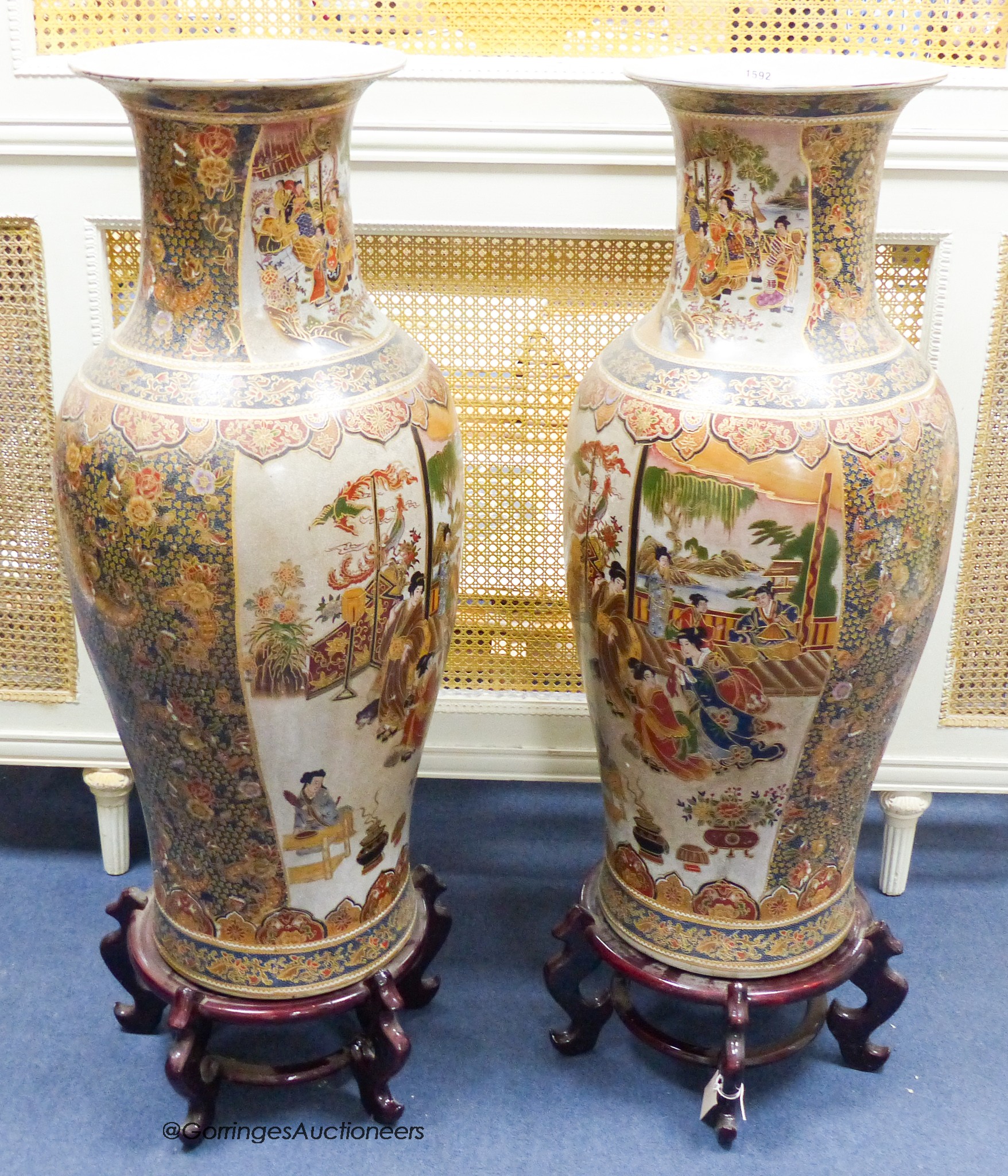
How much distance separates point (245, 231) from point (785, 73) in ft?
2.03

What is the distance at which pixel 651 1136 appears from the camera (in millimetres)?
1653

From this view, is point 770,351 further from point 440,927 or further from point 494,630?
point 440,927

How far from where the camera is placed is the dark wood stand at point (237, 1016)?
1.62m

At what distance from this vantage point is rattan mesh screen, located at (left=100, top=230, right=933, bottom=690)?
71.1 inches

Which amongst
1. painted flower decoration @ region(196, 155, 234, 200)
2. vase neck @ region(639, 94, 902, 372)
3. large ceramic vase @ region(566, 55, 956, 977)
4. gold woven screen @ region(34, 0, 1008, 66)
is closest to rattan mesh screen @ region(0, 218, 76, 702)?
gold woven screen @ region(34, 0, 1008, 66)

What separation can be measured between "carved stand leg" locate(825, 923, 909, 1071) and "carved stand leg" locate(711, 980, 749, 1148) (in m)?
0.16

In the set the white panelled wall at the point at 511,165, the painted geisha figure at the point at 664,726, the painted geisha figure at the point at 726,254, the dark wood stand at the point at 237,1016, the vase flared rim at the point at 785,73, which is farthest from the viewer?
the white panelled wall at the point at 511,165

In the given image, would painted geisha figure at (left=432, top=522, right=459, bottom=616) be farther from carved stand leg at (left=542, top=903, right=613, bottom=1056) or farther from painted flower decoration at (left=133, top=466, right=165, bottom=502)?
carved stand leg at (left=542, top=903, right=613, bottom=1056)

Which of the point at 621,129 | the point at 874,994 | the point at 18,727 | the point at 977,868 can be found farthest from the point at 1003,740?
the point at 18,727

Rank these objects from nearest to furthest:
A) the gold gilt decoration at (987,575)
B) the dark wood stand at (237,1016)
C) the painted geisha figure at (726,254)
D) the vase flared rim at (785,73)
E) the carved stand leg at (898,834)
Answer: the vase flared rim at (785,73)
the painted geisha figure at (726,254)
the dark wood stand at (237,1016)
the gold gilt decoration at (987,575)
the carved stand leg at (898,834)

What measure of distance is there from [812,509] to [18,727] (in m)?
1.23

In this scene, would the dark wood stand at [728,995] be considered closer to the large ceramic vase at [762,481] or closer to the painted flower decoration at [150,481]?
the large ceramic vase at [762,481]

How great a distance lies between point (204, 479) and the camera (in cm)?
135

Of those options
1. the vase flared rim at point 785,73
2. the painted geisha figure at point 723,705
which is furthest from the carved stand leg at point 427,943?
the vase flared rim at point 785,73
